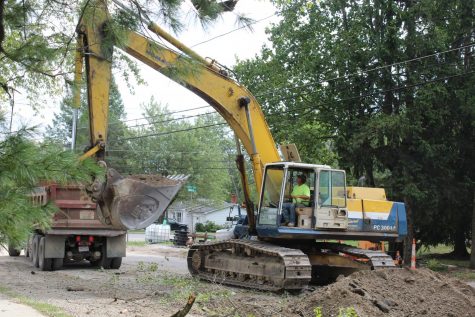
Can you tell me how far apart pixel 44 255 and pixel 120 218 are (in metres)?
6.29

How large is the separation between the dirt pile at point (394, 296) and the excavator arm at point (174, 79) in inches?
137

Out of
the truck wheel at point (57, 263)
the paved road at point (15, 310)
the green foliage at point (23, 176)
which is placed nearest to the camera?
the green foliage at point (23, 176)

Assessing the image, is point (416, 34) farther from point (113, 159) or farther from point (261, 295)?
point (113, 159)

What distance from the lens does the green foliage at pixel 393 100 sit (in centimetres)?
2122

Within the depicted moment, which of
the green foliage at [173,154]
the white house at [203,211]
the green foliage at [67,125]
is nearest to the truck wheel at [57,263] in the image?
the green foliage at [67,125]

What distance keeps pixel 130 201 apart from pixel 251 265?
357cm

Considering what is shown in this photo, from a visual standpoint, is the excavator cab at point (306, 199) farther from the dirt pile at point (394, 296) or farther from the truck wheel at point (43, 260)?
the truck wheel at point (43, 260)

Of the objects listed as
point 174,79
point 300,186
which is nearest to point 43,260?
point 300,186

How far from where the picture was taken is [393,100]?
74.3 feet

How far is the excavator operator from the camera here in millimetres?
12469

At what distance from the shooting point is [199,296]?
415 inches

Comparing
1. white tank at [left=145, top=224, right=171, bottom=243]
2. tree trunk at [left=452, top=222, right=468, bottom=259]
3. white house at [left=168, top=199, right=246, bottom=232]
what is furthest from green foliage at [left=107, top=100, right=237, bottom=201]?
tree trunk at [left=452, top=222, right=468, bottom=259]

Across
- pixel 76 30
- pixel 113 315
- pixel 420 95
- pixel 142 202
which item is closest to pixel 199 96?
pixel 142 202

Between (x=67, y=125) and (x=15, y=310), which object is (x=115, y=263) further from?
(x=15, y=310)
